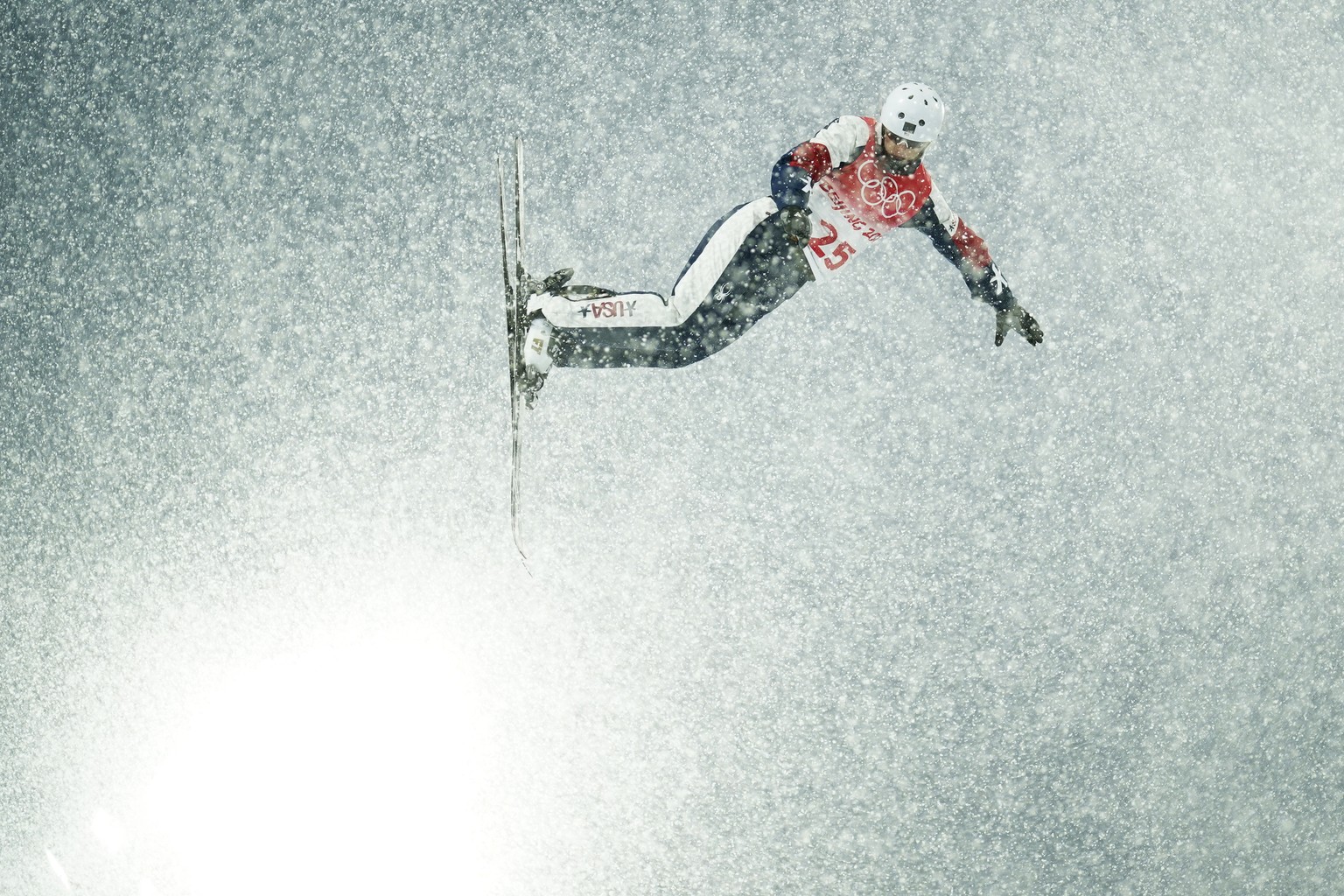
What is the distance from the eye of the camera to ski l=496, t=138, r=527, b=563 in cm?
149

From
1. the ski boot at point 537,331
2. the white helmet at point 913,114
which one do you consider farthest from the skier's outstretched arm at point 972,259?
the ski boot at point 537,331

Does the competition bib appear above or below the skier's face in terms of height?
below

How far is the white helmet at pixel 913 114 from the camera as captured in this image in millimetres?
1281

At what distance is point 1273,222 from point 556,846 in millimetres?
1752

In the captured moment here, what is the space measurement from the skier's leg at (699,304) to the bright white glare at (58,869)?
153cm

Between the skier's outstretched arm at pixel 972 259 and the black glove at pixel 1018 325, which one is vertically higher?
the skier's outstretched arm at pixel 972 259

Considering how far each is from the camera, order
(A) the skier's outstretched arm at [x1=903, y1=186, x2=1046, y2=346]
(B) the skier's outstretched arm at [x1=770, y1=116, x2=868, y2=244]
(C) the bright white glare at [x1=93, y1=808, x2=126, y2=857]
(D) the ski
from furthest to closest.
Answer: (C) the bright white glare at [x1=93, y1=808, x2=126, y2=857] → (D) the ski → (A) the skier's outstretched arm at [x1=903, y1=186, x2=1046, y2=346] → (B) the skier's outstretched arm at [x1=770, y1=116, x2=868, y2=244]

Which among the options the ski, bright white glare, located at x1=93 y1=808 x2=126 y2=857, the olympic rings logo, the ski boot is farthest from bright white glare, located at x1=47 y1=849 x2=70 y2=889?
the olympic rings logo

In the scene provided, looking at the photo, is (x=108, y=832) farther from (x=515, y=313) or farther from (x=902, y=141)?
(x=902, y=141)

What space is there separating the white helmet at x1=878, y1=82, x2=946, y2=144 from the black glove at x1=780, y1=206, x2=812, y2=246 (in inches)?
7.1

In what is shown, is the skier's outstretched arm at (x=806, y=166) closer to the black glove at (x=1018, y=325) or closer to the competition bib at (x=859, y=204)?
the competition bib at (x=859, y=204)

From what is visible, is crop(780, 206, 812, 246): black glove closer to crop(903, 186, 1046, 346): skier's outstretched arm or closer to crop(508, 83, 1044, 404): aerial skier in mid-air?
crop(508, 83, 1044, 404): aerial skier in mid-air

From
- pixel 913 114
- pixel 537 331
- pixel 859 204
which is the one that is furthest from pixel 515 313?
pixel 913 114

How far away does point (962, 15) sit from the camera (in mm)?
1617
